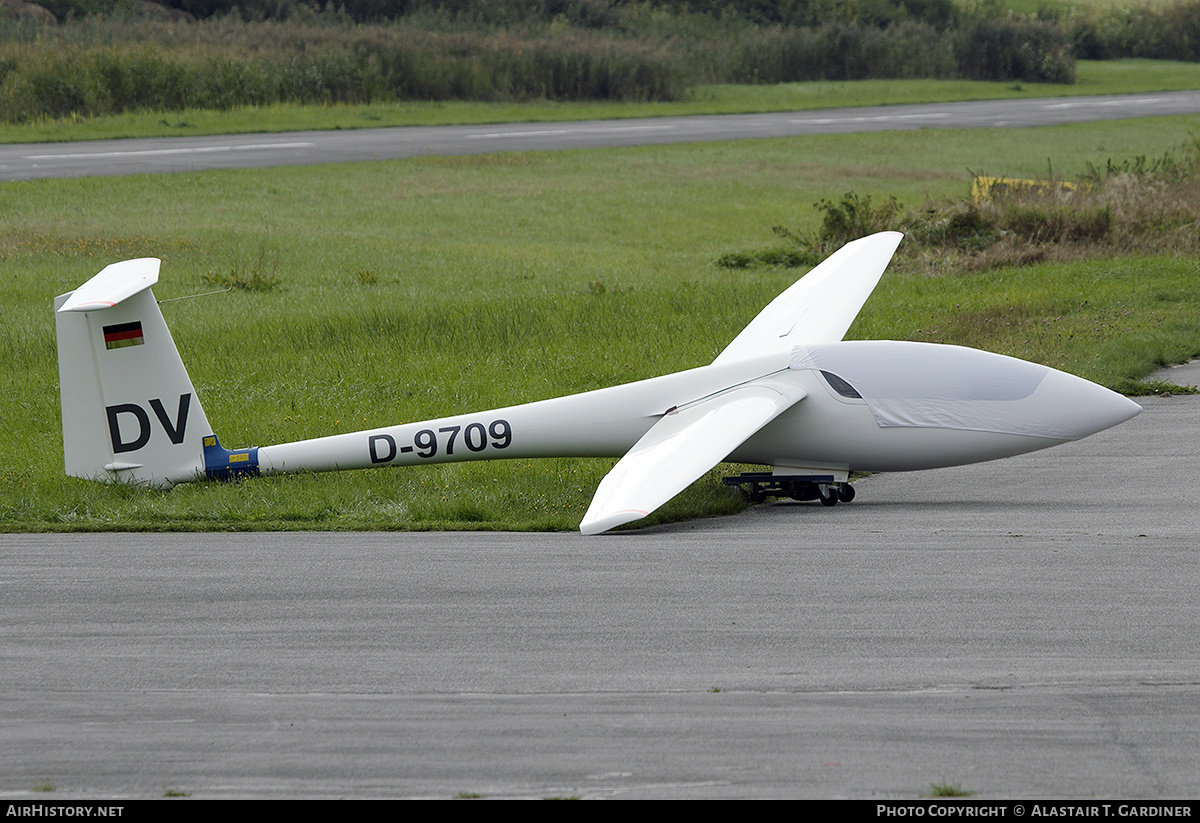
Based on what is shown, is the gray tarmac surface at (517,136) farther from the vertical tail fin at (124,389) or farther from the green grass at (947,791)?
the green grass at (947,791)

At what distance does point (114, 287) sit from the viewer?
10.6 meters

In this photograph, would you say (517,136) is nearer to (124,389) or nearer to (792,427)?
(124,389)

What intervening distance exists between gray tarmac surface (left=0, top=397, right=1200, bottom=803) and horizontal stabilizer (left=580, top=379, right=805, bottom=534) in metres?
0.45

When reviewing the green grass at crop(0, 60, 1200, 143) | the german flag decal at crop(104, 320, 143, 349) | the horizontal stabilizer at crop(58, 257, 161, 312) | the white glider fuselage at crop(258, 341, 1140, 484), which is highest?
the horizontal stabilizer at crop(58, 257, 161, 312)

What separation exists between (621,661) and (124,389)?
6208 millimetres

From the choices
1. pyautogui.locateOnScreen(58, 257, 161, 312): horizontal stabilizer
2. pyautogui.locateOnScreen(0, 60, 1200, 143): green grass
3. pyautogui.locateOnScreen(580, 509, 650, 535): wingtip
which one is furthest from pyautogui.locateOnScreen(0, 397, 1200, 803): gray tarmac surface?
pyautogui.locateOnScreen(0, 60, 1200, 143): green grass

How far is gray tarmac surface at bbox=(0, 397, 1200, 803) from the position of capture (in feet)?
18.1

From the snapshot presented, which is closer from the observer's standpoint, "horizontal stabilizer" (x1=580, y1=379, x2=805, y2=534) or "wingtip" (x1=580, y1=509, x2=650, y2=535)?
"wingtip" (x1=580, y1=509, x2=650, y2=535)

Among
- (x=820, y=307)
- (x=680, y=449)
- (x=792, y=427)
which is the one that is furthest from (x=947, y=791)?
(x=820, y=307)

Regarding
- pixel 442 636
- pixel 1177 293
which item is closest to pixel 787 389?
pixel 442 636

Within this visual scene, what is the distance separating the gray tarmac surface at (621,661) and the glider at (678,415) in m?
0.79

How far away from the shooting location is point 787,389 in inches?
420

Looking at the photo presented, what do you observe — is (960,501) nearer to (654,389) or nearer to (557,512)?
(654,389)

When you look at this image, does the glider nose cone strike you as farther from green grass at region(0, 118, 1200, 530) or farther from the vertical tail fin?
the vertical tail fin
